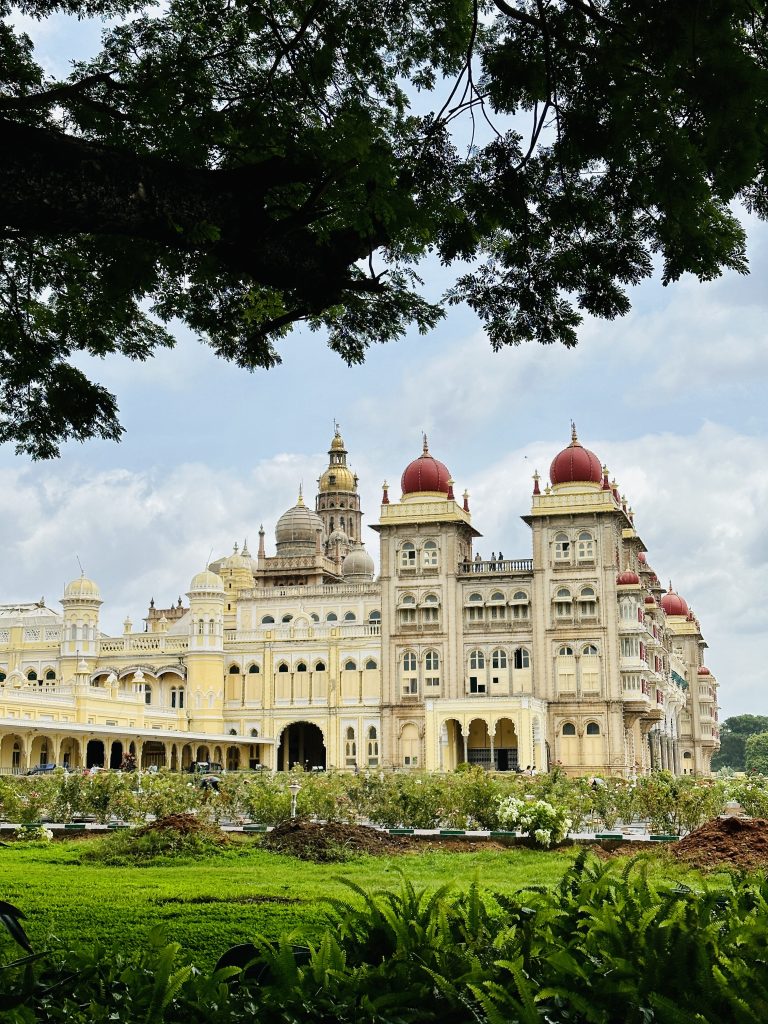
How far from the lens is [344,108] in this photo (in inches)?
300

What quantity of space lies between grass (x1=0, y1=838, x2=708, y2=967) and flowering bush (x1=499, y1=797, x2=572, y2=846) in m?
0.32

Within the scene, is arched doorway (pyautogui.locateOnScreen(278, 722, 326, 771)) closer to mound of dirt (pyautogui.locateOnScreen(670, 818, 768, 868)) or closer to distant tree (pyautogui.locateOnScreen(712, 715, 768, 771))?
mound of dirt (pyautogui.locateOnScreen(670, 818, 768, 868))

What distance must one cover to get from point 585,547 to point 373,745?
1377cm

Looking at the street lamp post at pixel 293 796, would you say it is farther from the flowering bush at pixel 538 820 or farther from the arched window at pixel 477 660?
the arched window at pixel 477 660

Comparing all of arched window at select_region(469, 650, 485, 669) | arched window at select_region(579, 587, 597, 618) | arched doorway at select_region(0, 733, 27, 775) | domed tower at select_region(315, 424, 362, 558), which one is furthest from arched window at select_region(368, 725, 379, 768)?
domed tower at select_region(315, 424, 362, 558)

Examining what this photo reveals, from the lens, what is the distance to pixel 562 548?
51.5 metres

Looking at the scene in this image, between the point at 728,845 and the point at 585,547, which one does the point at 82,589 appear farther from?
the point at 728,845

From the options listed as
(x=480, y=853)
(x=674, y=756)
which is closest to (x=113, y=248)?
(x=480, y=853)

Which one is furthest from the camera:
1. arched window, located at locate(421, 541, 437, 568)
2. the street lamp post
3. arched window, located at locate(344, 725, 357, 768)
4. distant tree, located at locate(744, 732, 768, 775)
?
distant tree, located at locate(744, 732, 768, 775)

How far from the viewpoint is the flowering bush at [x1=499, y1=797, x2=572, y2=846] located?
1645 centimetres

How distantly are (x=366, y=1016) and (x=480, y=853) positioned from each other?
1311cm

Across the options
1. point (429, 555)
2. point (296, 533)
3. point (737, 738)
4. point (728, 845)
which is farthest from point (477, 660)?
point (737, 738)

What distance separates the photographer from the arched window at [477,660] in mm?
52031

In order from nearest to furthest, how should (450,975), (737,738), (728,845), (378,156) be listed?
1. (450,975)
2. (378,156)
3. (728,845)
4. (737,738)
